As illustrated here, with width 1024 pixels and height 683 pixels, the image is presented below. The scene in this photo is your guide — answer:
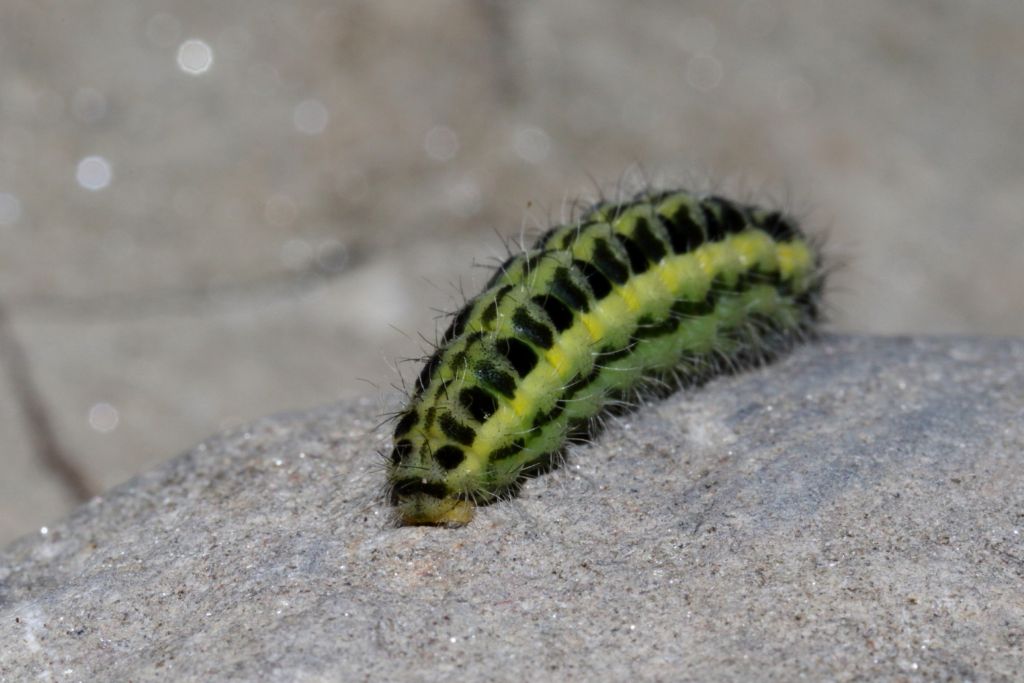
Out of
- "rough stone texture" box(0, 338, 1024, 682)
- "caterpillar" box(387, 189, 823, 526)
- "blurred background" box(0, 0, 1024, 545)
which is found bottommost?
"rough stone texture" box(0, 338, 1024, 682)

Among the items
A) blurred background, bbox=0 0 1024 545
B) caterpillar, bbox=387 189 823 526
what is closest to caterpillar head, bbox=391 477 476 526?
caterpillar, bbox=387 189 823 526

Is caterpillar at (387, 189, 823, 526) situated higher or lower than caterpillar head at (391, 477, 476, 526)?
higher

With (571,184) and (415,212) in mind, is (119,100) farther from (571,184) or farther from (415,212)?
(571,184)

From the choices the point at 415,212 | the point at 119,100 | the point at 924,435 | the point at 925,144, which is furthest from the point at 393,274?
the point at 924,435

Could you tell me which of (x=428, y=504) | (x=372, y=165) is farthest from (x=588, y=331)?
(x=372, y=165)

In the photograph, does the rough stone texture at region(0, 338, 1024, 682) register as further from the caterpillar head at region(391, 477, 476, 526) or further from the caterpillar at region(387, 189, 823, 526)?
the caterpillar at region(387, 189, 823, 526)

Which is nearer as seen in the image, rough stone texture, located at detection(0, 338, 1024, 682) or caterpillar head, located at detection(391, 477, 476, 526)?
rough stone texture, located at detection(0, 338, 1024, 682)

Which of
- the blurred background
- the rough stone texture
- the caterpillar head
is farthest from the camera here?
the blurred background
